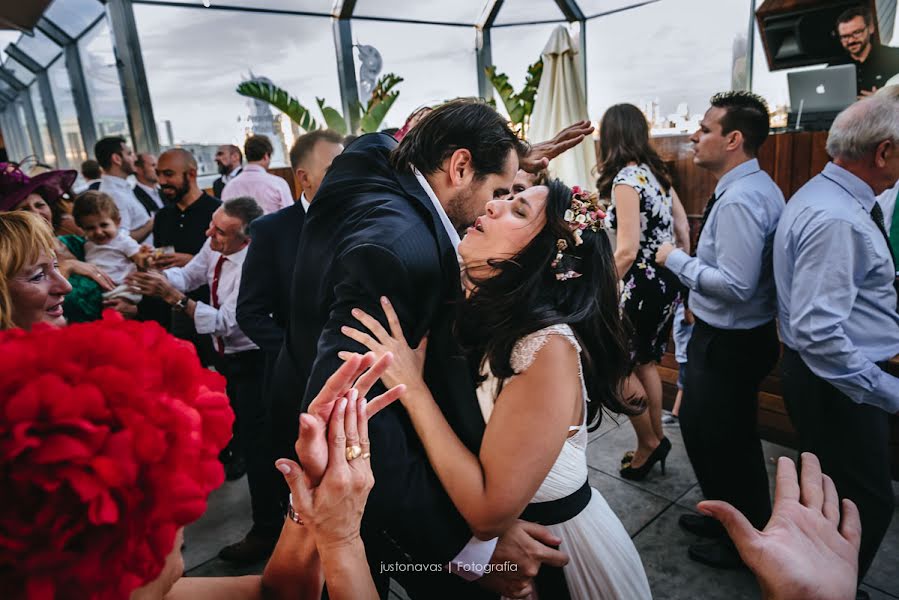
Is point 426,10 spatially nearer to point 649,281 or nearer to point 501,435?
point 649,281

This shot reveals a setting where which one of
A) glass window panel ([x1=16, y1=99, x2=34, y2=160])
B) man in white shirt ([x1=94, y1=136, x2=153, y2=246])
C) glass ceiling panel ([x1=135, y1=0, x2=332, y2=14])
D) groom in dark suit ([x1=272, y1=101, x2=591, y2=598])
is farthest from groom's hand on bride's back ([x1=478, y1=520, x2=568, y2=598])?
glass window panel ([x1=16, y1=99, x2=34, y2=160])

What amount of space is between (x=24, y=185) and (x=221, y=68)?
19.1 ft

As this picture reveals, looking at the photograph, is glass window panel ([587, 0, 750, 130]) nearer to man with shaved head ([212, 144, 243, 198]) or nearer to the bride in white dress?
man with shaved head ([212, 144, 243, 198])

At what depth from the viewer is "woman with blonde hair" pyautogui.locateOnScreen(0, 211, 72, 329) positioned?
5.17 feet

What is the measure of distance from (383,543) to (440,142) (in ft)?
3.91

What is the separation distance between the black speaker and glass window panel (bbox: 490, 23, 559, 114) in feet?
15.3

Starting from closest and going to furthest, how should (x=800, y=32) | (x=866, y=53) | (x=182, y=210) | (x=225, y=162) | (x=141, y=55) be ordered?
(x=182, y=210) → (x=866, y=53) → (x=800, y=32) → (x=225, y=162) → (x=141, y=55)

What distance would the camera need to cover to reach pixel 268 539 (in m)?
2.68

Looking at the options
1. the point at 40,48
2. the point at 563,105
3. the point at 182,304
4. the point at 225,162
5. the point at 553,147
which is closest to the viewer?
the point at 553,147

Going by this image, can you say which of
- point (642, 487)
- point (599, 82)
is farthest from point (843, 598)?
point (599, 82)

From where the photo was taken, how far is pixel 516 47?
10.4 m

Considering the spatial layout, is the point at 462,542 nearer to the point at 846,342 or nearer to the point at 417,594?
the point at 417,594

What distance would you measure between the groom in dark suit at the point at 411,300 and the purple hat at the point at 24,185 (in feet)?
6.08

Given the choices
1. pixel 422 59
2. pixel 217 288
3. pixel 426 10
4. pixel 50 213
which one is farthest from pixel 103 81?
pixel 217 288
